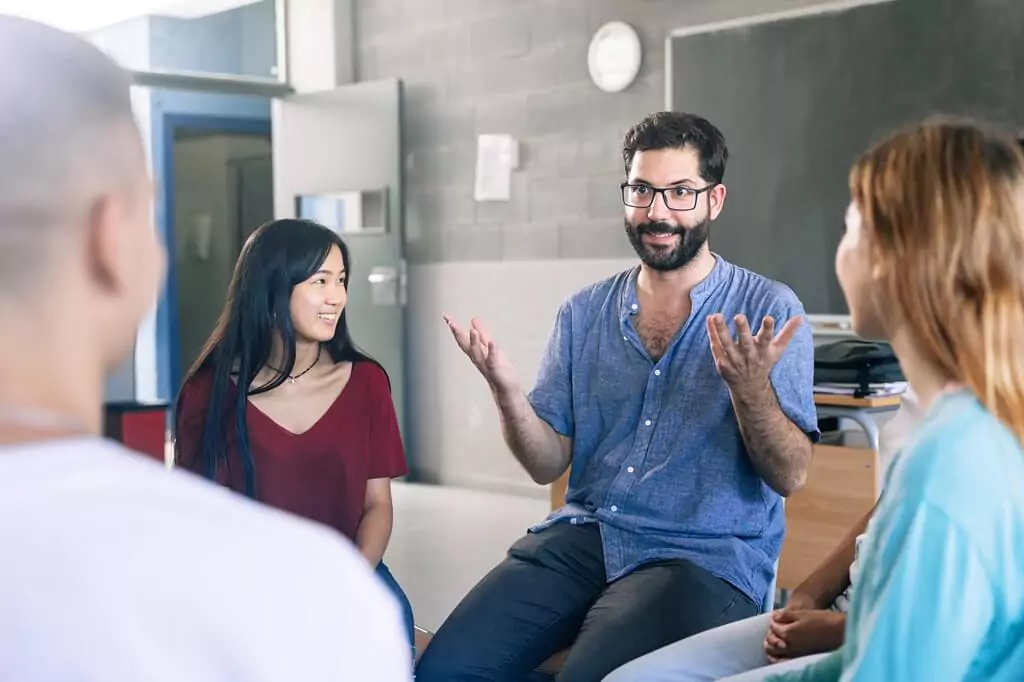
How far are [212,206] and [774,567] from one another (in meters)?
6.14

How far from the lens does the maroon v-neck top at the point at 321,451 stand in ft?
6.13

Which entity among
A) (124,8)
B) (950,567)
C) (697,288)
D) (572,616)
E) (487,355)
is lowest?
(572,616)

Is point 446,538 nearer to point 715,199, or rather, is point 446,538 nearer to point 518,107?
point 518,107

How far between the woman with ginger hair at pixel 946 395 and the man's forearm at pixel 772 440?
572 mm

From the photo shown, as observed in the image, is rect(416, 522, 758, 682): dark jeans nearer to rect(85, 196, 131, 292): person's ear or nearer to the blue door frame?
rect(85, 196, 131, 292): person's ear

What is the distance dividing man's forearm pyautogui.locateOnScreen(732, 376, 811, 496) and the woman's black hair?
75cm

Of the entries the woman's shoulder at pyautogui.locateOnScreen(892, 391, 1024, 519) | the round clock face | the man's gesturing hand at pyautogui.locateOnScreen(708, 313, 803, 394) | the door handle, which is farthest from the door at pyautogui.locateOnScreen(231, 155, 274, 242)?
the woman's shoulder at pyautogui.locateOnScreen(892, 391, 1024, 519)

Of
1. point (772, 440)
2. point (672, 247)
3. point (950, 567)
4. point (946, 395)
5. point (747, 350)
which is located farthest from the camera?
point (672, 247)

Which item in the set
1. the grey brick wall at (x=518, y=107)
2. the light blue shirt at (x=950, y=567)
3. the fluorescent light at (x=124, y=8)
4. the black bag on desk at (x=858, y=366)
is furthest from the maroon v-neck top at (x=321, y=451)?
the fluorescent light at (x=124, y=8)

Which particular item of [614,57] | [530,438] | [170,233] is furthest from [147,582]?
[170,233]

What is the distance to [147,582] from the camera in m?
0.54

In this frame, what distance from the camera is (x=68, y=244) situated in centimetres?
57

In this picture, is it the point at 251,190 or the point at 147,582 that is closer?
the point at 147,582

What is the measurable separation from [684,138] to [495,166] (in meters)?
2.95
